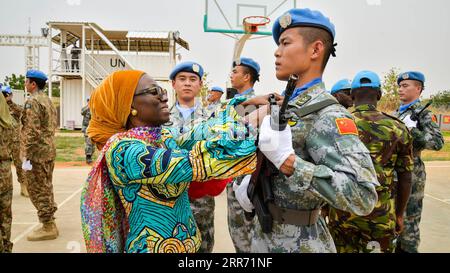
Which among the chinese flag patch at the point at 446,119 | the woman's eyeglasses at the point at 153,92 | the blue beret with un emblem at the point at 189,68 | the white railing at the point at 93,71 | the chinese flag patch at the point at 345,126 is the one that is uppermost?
the white railing at the point at 93,71

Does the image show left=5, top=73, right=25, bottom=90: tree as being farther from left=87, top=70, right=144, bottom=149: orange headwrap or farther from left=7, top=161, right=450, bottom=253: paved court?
left=87, top=70, right=144, bottom=149: orange headwrap

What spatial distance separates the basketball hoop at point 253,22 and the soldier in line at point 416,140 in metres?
6.17

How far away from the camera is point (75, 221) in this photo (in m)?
5.16

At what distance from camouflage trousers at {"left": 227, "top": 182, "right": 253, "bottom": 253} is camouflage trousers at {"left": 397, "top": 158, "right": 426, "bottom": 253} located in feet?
5.86

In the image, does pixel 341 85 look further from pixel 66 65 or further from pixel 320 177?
pixel 66 65

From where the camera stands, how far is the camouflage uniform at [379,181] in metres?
2.68

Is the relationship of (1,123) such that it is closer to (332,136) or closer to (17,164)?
(332,136)

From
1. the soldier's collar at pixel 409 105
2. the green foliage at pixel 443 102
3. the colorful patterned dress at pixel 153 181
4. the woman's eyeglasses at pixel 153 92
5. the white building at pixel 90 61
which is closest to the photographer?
the colorful patterned dress at pixel 153 181

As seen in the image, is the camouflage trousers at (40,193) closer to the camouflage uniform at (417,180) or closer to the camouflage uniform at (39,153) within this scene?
the camouflage uniform at (39,153)

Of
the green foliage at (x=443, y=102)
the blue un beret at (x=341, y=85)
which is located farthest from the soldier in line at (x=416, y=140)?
the green foliage at (x=443, y=102)

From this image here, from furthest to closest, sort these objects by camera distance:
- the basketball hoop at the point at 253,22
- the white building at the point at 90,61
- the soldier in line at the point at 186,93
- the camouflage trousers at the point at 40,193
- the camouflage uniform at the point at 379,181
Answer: the white building at the point at 90,61
the basketball hoop at the point at 253,22
the camouflage trousers at the point at 40,193
the soldier in line at the point at 186,93
the camouflage uniform at the point at 379,181
